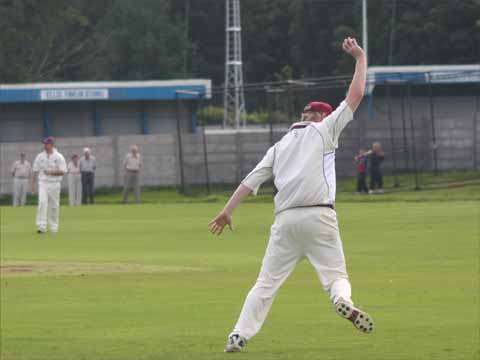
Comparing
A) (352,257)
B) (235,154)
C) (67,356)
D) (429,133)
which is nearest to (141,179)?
(235,154)

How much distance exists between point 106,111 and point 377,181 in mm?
21135

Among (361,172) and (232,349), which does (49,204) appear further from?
(232,349)

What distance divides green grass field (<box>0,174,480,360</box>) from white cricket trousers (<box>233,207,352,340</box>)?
568mm

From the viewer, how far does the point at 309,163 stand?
34.7 ft

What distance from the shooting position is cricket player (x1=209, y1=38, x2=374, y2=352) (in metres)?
10.6

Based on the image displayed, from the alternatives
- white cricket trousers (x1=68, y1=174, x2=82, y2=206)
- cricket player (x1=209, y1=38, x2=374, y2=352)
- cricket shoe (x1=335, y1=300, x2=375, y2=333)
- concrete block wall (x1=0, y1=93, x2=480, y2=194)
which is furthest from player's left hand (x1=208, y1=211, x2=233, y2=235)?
concrete block wall (x1=0, y1=93, x2=480, y2=194)

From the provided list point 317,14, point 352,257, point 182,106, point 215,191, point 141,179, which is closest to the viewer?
point 352,257

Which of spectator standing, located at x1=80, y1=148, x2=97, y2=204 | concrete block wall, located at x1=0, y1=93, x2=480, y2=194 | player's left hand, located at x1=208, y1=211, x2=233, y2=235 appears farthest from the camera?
concrete block wall, located at x1=0, y1=93, x2=480, y2=194

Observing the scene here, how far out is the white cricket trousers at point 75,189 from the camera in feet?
151

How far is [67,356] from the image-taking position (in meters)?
11.4

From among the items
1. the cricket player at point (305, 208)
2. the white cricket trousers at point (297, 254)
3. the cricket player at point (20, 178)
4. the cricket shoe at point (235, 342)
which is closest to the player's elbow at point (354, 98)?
the cricket player at point (305, 208)

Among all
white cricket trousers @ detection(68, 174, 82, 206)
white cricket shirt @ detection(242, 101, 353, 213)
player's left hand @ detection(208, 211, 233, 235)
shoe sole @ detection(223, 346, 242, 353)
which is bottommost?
white cricket trousers @ detection(68, 174, 82, 206)

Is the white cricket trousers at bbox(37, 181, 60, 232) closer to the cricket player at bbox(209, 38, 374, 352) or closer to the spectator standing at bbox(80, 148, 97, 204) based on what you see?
the spectator standing at bbox(80, 148, 97, 204)

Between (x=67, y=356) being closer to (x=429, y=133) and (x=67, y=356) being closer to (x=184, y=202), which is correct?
(x=184, y=202)
